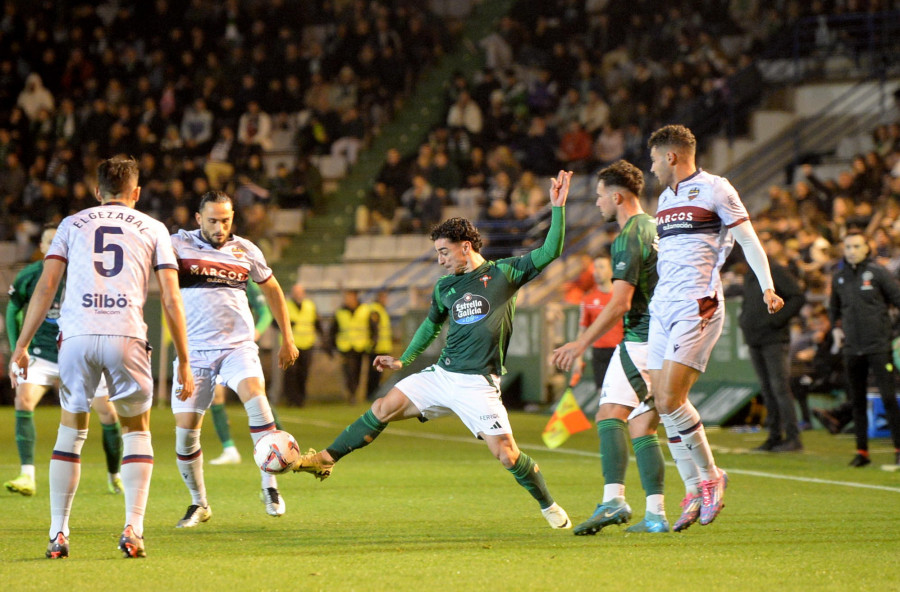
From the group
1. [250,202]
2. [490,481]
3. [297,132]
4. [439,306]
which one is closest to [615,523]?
[439,306]

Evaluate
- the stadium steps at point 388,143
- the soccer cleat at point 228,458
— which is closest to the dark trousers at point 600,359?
the soccer cleat at point 228,458

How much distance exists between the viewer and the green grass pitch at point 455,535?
20.9 ft

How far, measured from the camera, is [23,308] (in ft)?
34.0

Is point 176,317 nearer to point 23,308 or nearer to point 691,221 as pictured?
point 691,221

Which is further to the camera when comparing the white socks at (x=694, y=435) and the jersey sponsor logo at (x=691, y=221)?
the white socks at (x=694, y=435)

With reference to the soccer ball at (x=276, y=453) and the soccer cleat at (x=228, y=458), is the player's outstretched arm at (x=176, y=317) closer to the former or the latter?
the soccer ball at (x=276, y=453)

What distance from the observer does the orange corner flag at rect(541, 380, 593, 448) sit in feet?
36.6

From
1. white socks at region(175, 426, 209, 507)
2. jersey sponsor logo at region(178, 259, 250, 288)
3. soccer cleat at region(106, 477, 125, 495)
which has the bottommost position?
soccer cleat at region(106, 477, 125, 495)

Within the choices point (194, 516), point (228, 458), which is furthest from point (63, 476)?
point (228, 458)

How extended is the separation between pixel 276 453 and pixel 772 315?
7194mm

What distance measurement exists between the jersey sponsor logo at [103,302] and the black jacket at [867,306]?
775cm

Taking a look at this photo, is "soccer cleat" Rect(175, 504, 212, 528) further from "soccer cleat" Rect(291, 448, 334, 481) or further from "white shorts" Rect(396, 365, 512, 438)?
"white shorts" Rect(396, 365, 512, 438)

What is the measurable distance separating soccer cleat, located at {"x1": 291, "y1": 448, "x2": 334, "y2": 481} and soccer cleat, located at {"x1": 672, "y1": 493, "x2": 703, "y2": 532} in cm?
215

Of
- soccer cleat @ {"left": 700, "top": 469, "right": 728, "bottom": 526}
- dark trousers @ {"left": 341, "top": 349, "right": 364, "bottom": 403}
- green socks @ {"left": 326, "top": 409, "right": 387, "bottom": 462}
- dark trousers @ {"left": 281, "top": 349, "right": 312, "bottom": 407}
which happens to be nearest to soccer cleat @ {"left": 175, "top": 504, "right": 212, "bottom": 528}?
green socks @ {"left": 326, "top": 409, "right": 387, "bottom": 462}
